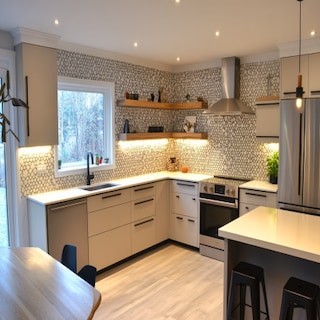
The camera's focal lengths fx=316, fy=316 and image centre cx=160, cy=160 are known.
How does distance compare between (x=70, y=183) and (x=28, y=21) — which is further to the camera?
(x=70, y=183)

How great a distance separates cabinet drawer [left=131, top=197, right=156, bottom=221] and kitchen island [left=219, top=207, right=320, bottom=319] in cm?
177

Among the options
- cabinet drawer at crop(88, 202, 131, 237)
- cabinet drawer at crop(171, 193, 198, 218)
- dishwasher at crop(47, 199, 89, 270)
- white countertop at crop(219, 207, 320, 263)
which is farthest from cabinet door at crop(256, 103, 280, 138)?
dishwasher at crop(47, 199, 89, 270)

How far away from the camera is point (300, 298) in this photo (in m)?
2.08

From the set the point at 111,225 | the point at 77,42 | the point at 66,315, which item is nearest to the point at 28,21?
the point at 77,42

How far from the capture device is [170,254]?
4.41 m

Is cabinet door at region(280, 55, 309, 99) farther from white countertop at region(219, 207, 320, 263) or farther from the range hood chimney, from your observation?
white countertop at region(219, 207, 320, 263)

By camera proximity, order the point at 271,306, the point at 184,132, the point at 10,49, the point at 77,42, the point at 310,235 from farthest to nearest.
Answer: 1. the point at 184,132
2. the point at 77,42
3. the point at 10,49
4. the point at 271,306
5. the point at 310,235

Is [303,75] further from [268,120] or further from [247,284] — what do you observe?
[247,284]

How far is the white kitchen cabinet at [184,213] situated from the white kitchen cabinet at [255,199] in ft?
2.19

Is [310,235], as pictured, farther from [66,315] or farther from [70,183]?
[70,183]

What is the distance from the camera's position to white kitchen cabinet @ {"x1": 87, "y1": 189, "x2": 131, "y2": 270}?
3635 millimetres

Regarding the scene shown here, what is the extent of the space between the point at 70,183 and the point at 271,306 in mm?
2636

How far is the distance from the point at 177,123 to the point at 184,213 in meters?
1.65

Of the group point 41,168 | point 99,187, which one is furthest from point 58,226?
point 99,187
